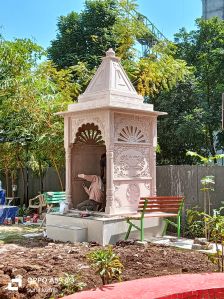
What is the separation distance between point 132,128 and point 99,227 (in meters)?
2.20

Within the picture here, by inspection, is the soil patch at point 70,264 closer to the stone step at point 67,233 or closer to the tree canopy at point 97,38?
the stone step at point 67,233

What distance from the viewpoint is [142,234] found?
25.9ft

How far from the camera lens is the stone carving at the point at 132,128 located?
28.0ft

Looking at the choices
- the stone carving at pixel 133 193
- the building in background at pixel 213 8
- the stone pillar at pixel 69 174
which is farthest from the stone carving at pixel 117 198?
the building in background at pixel 213 8

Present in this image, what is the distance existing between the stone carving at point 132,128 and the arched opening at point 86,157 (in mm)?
976

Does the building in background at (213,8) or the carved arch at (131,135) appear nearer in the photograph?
the carved arch at (131,135)

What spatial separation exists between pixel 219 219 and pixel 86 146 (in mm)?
5261

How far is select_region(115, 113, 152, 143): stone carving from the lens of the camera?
8.55 m

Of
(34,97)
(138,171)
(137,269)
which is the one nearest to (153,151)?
(138,171)

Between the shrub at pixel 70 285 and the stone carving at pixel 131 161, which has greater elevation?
the stone carving at pixel 131 161

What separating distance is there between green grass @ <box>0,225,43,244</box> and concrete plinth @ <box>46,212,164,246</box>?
0.78 meters

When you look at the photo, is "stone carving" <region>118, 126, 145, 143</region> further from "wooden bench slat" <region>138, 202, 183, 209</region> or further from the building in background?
the building in background

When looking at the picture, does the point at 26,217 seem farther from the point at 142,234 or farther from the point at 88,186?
the point at 142,234

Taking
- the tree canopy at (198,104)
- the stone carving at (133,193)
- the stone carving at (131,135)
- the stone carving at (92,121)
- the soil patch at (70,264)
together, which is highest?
the tree canopy at (198,104)
